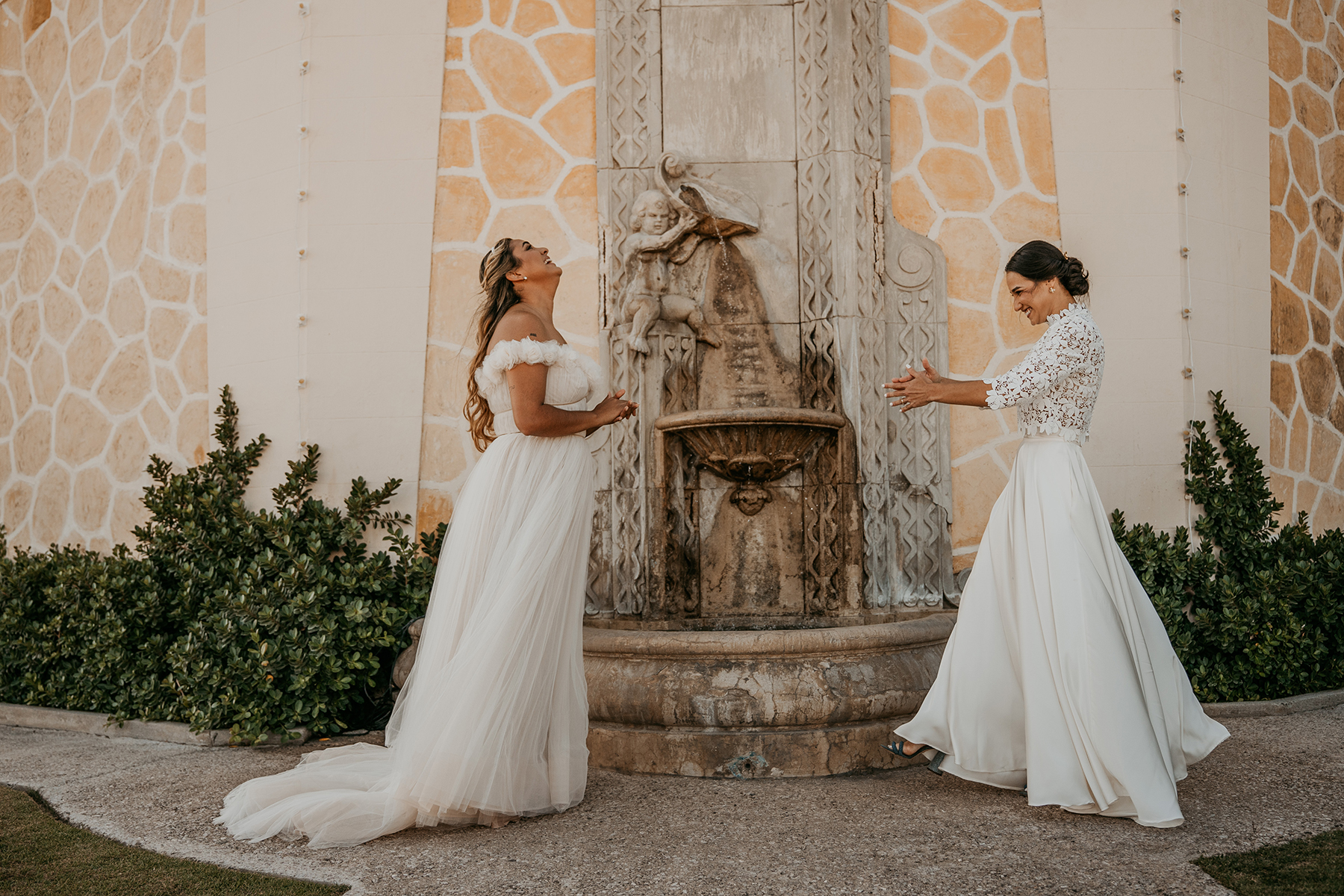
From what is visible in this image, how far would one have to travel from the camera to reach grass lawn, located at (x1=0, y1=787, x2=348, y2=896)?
9.04ft

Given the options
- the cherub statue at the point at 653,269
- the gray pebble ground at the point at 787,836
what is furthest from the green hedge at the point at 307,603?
the cherub statue at the point at 653,269

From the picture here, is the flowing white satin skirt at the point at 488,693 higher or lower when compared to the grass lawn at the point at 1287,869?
higher

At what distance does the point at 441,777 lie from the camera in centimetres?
308

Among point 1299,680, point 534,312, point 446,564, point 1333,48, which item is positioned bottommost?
point 1299,680

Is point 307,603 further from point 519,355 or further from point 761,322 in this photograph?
point 761,322

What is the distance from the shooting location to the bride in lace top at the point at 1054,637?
3174 mm

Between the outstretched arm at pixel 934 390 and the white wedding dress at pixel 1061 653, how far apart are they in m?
0.07

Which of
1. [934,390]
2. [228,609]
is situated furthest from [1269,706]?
[228,609]

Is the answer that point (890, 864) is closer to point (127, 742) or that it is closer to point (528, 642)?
point (528, 642)

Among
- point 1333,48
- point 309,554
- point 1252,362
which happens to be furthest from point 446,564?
point 1333,48

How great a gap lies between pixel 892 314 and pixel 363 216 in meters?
2.95

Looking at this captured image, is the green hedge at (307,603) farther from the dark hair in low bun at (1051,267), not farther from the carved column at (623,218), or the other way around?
the dark hair in low bun at (1051,267)

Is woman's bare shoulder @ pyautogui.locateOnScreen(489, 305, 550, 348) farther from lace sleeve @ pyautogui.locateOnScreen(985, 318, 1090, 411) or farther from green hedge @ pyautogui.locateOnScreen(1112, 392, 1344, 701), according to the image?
green hedge @ pyautogui.locateOnScreen(1112, 392, 1344, 701)

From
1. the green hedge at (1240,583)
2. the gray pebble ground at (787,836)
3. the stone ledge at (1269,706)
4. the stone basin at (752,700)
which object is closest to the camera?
the gray pebble ground at (787,836)
